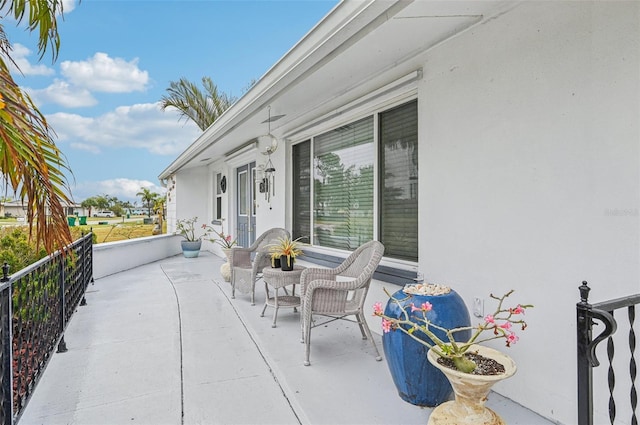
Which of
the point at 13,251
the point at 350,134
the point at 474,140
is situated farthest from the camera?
the point at 350,134

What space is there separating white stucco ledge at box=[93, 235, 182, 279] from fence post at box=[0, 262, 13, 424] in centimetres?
532

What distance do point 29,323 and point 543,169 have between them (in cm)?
337

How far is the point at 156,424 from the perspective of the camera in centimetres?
208

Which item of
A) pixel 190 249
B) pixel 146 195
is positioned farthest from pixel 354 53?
pixel 146 195

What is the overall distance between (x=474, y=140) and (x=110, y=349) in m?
3.40

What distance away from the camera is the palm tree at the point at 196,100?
9977 millimetres

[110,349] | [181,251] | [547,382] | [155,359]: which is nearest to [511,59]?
[547,382]

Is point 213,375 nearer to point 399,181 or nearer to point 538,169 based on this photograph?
point 399,181

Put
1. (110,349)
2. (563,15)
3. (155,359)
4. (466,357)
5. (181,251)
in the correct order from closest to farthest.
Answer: (466,357) < (563,15) < (155,359) < (110,349) < (181,251)

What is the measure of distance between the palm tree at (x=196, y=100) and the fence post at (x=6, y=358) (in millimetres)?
8601

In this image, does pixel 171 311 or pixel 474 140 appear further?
pixel 171 311

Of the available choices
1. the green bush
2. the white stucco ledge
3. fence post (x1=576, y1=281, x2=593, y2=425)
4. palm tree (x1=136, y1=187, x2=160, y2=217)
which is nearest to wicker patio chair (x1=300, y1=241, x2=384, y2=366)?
fence post (x1=576, y1=281, x2=593, y2=425)

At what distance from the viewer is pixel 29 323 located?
2.44 metres

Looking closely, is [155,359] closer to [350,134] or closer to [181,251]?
[350,134]
